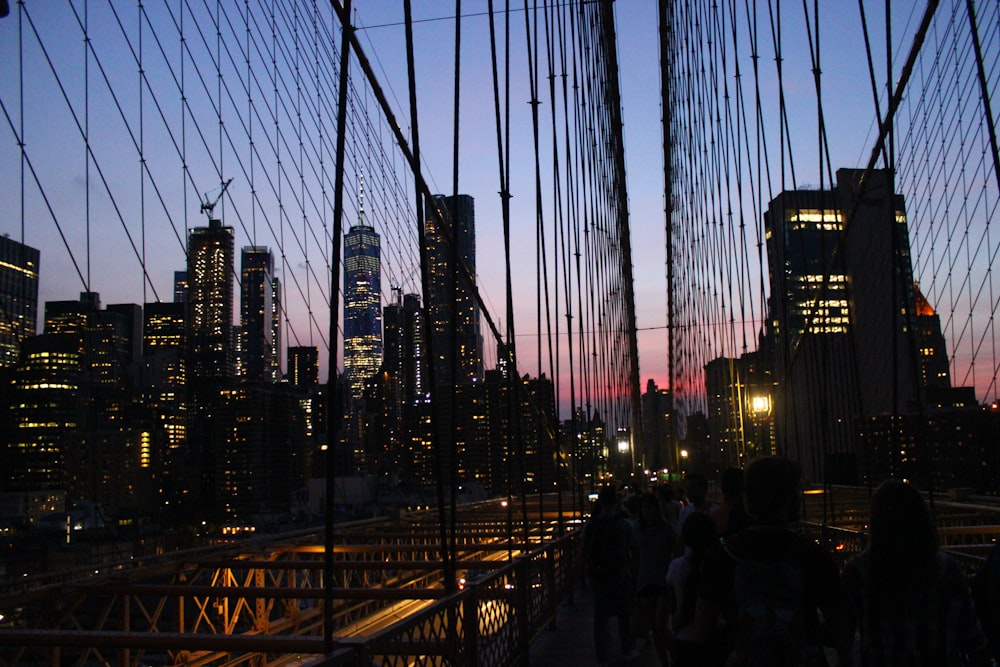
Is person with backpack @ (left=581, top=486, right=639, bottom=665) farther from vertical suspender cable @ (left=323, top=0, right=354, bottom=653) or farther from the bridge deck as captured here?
vertical suspender cable @ (left=323, top=0, right=354, bottom=653)

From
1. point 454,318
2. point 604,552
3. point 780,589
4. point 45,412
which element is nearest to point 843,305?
point 604,552

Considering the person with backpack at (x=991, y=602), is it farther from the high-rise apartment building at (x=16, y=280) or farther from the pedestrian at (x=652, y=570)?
the high-rise apartment building at (x=16, y=280)

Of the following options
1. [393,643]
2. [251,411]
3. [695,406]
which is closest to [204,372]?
[251,411]

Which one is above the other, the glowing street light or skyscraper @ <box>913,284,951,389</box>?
skyscraper @ <box>913,284,951,389</box>

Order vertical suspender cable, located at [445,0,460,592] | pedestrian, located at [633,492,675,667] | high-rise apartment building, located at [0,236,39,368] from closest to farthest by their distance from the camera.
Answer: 1. vertical suspender cable, located at [445,0,460,592]
2. pedestrian, located at [633,492,675,667]
3. high-rise apartment building, located at [0,236,39,368]

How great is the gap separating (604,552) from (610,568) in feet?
0.27

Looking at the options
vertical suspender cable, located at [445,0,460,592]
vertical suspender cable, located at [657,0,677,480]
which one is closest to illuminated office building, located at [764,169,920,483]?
vertical suspender cable, located at [657,0,677,480]

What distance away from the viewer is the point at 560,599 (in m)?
6.68

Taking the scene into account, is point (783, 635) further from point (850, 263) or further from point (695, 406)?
point (695, 406)

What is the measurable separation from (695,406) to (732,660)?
22.3 m

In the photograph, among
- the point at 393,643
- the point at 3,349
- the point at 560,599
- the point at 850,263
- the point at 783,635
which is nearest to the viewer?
the point at 783,635

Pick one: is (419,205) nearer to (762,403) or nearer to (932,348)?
(762,403)

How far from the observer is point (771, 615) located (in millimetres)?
1872

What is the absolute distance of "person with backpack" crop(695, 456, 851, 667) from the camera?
6.12ft
